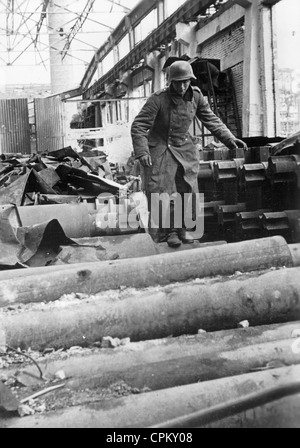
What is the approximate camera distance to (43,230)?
455cm

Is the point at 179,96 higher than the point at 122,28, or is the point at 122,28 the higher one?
the point at 122,28

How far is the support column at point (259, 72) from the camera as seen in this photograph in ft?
37.6

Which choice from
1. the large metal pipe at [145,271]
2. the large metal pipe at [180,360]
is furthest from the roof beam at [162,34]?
the large metal pipe at [180,360]

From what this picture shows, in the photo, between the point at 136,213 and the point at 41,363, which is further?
the point at 136,213

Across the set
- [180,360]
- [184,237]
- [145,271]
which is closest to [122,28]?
[184,237]

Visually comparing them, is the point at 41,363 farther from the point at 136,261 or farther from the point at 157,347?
the point at 136,261

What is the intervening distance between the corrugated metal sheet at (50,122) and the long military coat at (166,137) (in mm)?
9447

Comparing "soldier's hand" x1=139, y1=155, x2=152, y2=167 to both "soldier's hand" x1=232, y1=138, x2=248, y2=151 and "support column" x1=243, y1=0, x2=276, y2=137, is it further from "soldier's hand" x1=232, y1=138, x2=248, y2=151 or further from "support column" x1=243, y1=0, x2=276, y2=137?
"support column" x1=243, y1=0, x2=276, y2=137

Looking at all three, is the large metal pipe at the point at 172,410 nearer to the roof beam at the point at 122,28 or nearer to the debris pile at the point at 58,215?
the debris pile at the point at 58,215

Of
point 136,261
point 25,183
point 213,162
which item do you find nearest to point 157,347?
point 136,261

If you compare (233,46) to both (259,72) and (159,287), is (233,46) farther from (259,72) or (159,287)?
(159,287)

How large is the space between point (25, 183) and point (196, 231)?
241 cm

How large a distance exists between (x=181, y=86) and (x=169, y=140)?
55 centimetres

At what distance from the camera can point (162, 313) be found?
274 cm
